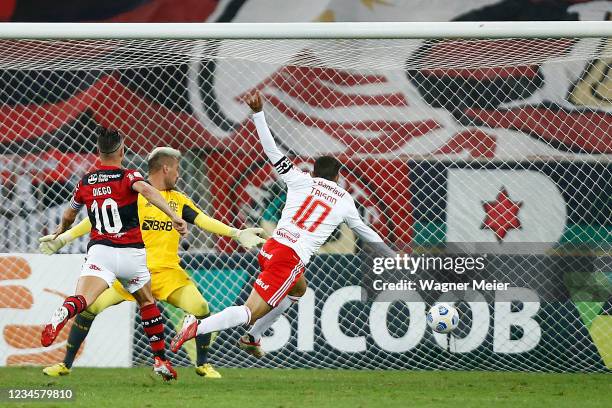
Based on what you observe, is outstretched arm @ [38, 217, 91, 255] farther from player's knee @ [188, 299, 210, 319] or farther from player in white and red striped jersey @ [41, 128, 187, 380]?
player's knee @ [188, 299, 210, 319]

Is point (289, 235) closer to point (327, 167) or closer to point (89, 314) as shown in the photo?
point (327, 167)

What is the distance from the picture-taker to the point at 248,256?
32.7 feet

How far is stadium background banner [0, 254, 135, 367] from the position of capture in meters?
9.67

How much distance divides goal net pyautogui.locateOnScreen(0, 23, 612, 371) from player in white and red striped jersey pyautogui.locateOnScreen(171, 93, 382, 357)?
5.13 feet

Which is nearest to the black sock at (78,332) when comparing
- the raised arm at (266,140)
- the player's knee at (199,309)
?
the player's knee at (199,309)

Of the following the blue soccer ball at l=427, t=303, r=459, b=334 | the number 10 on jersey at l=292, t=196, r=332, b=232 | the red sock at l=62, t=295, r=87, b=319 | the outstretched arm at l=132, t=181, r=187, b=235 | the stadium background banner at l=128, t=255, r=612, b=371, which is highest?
the outstretched arm at l=132, t=181, r=187, b=235

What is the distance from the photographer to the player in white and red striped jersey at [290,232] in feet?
25.4

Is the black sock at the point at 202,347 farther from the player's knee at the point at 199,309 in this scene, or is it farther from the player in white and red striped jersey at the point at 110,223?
the player in white and red striped jersey at the point at 110,223

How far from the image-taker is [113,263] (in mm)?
7609

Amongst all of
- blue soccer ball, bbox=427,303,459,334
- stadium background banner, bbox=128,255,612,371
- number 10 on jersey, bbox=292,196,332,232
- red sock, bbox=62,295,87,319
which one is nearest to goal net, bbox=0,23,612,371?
stadium background banner, bbox=128,255,612,371

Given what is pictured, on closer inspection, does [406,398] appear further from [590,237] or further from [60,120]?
[60,120]

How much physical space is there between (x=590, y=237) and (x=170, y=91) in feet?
14.6

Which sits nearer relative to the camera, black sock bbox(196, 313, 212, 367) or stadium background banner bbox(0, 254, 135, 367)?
black sock bbox(196, 313, 212, 367)

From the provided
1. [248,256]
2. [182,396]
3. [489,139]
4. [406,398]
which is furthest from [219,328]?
[489,139]
